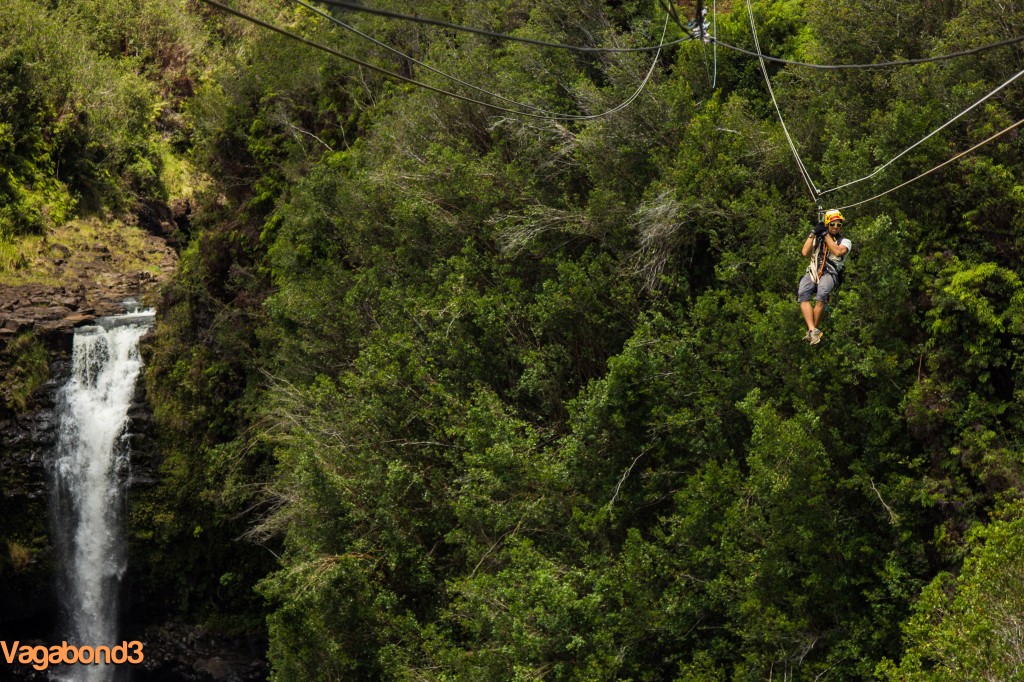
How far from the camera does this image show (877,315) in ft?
47.3

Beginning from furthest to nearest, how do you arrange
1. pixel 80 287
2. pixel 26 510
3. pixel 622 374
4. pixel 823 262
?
pixel 80 287 → pixel 26 510 → pixel 622 374 → pixel 823 262

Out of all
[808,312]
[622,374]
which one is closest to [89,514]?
[622,374]

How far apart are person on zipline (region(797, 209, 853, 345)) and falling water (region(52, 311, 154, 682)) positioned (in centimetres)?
2068

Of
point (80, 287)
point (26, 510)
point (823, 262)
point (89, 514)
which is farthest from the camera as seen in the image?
point (80, 287)

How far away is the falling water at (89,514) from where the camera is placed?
91.0 feet

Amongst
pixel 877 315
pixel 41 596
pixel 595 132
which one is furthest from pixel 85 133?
pixel 877 315

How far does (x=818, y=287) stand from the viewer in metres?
13.0

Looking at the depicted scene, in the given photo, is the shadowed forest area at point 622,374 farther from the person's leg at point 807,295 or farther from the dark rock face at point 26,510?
the dark rock face at point 26,510

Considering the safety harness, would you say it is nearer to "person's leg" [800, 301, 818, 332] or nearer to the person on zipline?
the person on zipline

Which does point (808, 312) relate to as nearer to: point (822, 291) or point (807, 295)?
point (807, 295)

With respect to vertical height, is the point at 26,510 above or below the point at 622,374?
below

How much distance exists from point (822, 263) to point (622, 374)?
4.53 m

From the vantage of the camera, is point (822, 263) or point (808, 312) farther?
point (808, 312)

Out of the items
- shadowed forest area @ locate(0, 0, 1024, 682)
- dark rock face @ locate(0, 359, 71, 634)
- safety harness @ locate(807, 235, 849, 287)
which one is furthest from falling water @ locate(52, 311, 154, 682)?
safety harness @ locate(807, 235, 849, 287)
